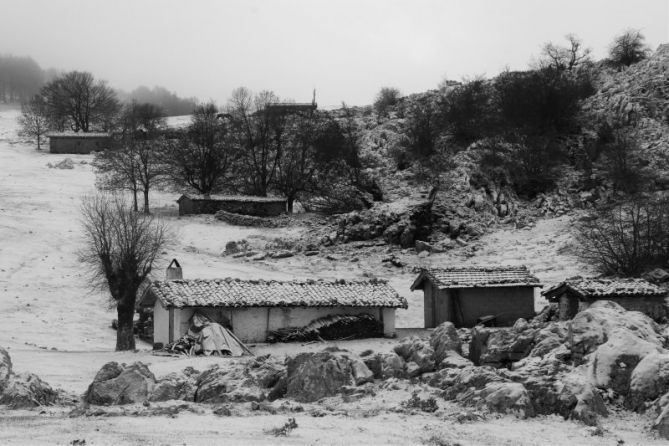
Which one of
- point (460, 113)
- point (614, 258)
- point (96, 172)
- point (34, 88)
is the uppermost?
point (34, 88)

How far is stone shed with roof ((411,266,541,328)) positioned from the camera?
35031 millimetres

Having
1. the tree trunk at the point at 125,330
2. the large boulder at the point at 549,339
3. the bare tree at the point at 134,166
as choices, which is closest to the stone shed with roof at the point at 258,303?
the tree trunk at the point at 125,330

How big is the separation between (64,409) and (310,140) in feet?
184

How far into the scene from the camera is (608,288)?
31.7 meters

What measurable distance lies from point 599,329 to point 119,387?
1105 cm

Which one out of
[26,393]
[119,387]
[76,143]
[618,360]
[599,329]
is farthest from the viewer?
[76,143]

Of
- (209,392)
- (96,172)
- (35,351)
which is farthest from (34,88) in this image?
(209,392)

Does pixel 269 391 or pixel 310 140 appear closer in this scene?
pixel 269 391

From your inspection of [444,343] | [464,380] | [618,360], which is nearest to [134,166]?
[444,343]

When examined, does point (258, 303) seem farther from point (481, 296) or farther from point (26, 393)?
point (26, 393)

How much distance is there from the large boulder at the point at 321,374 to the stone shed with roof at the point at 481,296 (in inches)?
622

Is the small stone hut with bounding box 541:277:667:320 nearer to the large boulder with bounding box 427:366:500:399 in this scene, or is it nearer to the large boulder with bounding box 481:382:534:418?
the large boulder with bounding box 427:366:500:399

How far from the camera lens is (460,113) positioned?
74125 mm

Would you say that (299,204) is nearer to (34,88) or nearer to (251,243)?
(251,243)
